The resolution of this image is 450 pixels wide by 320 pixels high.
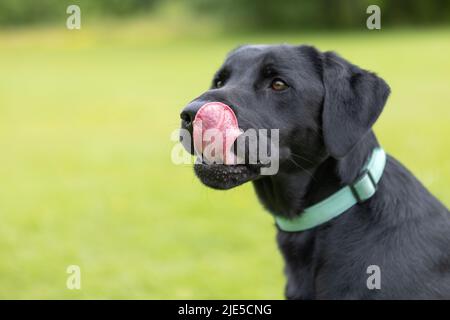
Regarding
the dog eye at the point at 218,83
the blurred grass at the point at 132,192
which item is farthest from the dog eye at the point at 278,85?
the blurred grass at the point at 132,192

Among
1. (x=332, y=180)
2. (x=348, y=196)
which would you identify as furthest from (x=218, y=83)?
(x=348, y=196)

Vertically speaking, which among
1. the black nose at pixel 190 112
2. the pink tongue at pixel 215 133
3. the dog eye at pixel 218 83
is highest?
the dog eye at pixel 218 83

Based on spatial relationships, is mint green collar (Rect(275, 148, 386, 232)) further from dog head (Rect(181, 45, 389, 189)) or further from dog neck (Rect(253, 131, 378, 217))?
dog head (Rect(181, 45, 389, 189))

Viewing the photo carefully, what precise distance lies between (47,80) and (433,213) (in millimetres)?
17796

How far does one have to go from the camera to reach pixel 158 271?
5.54m

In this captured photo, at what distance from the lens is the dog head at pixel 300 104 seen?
10.8ft

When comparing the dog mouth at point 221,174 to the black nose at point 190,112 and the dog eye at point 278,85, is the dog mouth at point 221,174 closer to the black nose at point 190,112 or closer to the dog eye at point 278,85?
the black nose at point 190,112

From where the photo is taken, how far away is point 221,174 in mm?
3172

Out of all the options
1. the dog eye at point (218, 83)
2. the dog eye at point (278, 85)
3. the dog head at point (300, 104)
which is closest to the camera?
the dog head at point (300, 104)

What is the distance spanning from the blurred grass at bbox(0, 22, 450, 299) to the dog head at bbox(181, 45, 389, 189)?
1.95 meters

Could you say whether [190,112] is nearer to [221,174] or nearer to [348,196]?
[221,174]

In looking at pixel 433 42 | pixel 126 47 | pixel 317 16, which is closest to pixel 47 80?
pixel 126 47

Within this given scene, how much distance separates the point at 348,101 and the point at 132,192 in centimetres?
479
